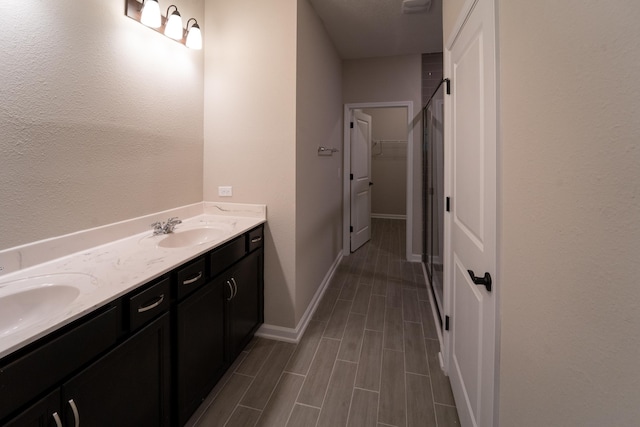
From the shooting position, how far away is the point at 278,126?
216 cm

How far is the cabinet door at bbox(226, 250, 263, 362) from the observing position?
1.81 m

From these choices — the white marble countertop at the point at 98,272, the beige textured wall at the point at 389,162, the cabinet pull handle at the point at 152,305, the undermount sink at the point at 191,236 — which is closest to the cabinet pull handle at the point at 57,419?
the white marble countertop at the point at 98,272

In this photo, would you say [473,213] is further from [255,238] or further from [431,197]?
[431,197]

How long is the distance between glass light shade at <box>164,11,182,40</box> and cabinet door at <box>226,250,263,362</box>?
1.52 metres

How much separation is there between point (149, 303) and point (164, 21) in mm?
1783

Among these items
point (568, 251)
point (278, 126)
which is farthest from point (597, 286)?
point (278, 126)

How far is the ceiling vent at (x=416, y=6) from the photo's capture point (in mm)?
2510

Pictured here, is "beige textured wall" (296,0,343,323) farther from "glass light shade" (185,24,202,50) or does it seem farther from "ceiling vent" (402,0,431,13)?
"ceiling vent" (402,0,431,13)

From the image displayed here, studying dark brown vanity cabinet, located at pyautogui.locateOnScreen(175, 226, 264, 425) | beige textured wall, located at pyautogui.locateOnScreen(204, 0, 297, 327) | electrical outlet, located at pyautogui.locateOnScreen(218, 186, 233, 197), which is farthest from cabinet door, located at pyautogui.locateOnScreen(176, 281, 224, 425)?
electrical outlet, located at pyautogui.locateOnScreen(218, 186, 233, 197)

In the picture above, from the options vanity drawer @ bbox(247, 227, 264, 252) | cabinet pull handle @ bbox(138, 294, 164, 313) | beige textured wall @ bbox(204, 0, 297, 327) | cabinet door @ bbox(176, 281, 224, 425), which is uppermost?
beige textured wall @ bbox(204, 0, 297, 327)

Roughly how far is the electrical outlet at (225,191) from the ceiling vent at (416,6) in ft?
7.32

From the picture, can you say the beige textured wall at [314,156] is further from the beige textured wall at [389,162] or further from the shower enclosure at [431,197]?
the beige textured wall at [389,162]

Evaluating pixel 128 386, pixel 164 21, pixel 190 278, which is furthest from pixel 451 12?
pixel 128 386

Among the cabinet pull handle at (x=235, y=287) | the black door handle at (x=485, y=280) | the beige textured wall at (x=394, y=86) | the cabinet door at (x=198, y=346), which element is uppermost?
the beige textured wall at (x=394, y=86)
